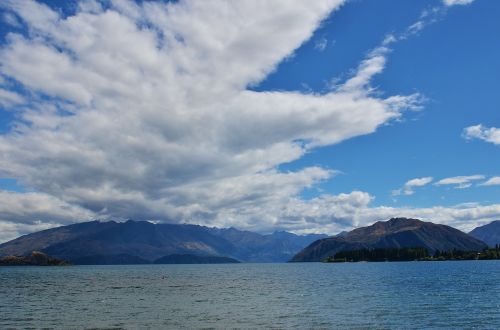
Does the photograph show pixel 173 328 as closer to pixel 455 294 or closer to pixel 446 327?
pixel 446 327

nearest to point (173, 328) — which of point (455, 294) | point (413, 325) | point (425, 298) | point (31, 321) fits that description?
point (31, 321)

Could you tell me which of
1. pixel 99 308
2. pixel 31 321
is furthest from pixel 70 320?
pixel 99 308

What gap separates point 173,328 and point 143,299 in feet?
156

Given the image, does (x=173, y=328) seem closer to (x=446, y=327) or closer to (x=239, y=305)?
(x=239, y=305)

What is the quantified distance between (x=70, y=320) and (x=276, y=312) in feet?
122

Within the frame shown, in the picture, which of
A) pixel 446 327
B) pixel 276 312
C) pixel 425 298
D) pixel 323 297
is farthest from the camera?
pixel 323 297

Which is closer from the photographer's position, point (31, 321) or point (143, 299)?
point (31, 321)

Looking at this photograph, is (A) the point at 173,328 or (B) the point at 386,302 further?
(B) the point at 386,302

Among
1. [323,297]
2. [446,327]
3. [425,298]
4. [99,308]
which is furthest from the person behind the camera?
[323,297]

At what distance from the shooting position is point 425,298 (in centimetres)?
10206

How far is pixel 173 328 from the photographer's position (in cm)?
6694

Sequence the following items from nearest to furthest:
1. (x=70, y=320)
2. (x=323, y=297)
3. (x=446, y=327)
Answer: (x=446, y=327) < (x=70, y=320) < (x=323, y=297)

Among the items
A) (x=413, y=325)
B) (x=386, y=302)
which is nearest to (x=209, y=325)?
(x=413, y=325)

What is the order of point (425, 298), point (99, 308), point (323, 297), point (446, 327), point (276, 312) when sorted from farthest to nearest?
point (323, 297)
point (425, 298)
point (99, 308)
point (276, 312)
point (446, 327)
